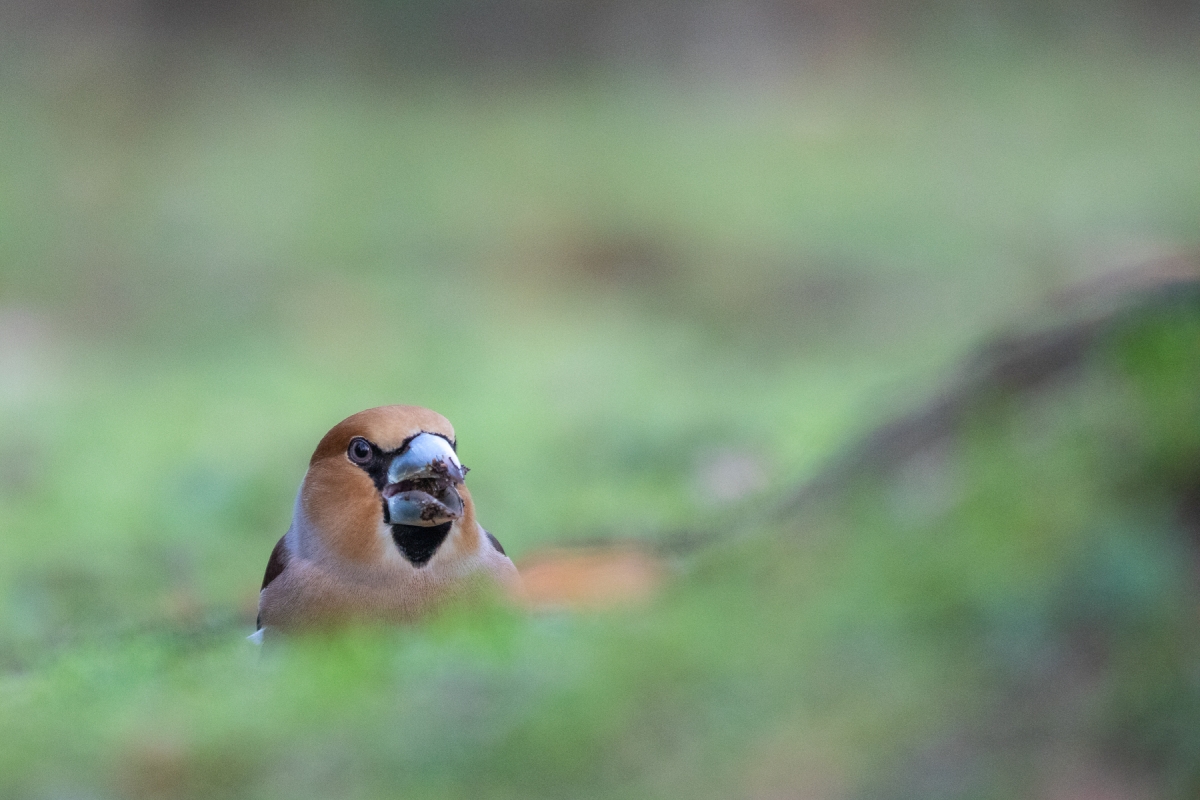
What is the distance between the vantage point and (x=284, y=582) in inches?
149

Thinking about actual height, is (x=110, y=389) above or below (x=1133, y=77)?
below

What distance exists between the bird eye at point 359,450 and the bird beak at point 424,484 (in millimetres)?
89

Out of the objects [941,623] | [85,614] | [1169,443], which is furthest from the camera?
[85,614]

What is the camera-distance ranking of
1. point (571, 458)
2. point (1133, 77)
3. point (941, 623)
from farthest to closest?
1. point (1133, 77)
2. point (571, 458)
3. point (941, 623)

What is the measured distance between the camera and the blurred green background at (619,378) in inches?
122

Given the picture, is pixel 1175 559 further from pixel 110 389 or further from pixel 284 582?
pixel 110 389

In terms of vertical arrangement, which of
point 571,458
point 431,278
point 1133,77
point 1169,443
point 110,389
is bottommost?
point 1169,443

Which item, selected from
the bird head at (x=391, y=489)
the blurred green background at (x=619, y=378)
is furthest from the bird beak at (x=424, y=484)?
the blurred green background at (x=619, y=378)

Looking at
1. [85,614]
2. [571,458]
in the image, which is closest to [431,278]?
[571,458]

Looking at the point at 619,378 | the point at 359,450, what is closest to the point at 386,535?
the point at 359,450

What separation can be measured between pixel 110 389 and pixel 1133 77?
1211cm

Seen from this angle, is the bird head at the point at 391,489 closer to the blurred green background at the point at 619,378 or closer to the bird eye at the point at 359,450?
the bird eye at the point at 359,450

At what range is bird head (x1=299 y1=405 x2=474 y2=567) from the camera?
12.1ft

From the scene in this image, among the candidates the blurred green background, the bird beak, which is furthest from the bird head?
the blurred green background
